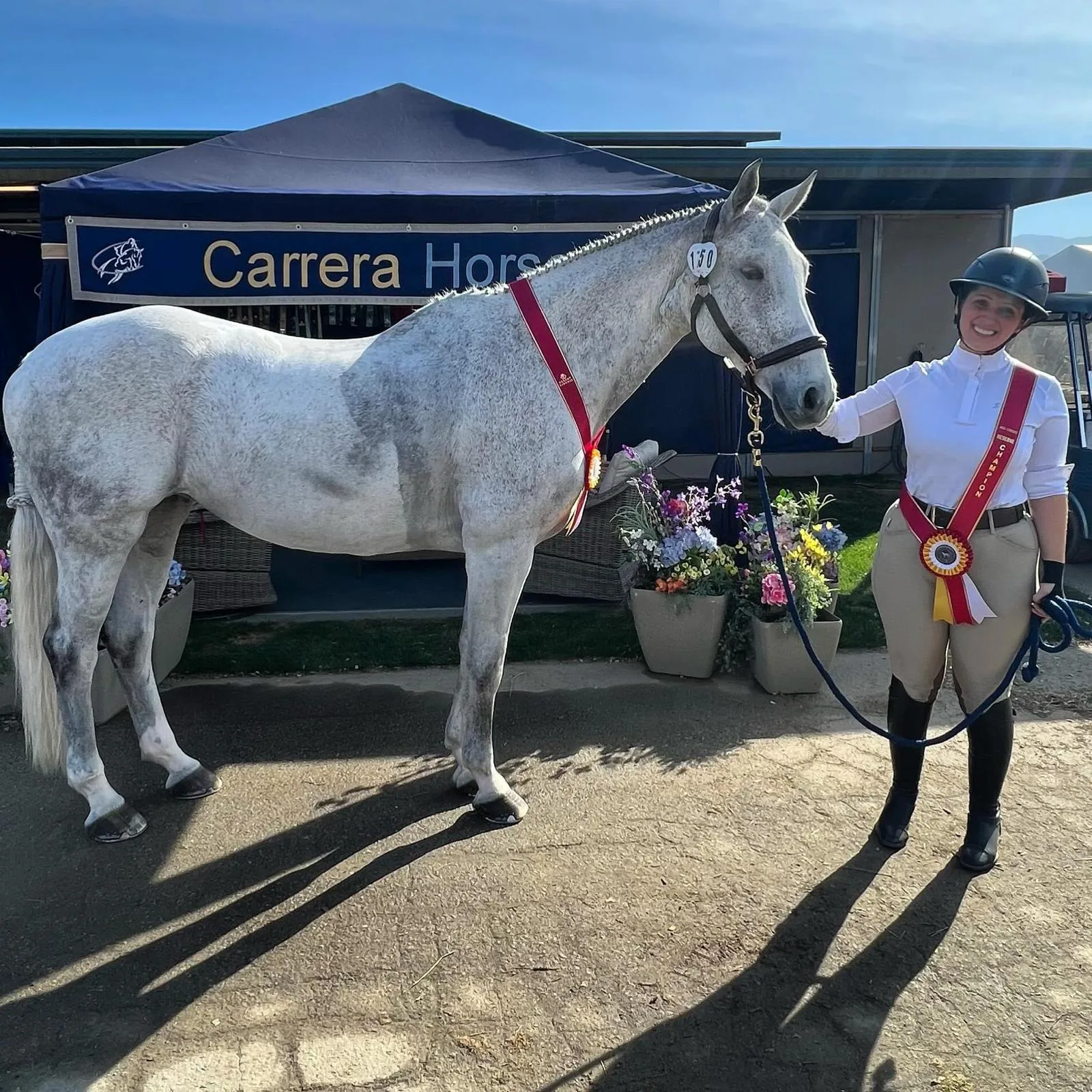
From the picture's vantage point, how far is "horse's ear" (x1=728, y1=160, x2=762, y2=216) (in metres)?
2.35

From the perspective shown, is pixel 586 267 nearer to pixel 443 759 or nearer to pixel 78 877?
pixel 443 759

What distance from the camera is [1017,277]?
2.29m

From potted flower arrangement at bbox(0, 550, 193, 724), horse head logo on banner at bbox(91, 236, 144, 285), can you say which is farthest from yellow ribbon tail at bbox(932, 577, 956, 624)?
horse head logo on banner at bbox(91, 236, 144, 285)

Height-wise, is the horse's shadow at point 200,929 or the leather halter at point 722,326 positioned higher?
the leather halter at point 722,326

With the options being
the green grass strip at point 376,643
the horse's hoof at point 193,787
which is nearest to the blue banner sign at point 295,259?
the green grass strip at point 376,643

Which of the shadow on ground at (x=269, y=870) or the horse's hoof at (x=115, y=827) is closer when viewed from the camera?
the shadow on ground at (x=269, y=870)

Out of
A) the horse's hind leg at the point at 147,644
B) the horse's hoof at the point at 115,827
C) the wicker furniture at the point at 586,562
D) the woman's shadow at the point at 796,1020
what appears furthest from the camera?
the wicker furniture at the point at 586,562

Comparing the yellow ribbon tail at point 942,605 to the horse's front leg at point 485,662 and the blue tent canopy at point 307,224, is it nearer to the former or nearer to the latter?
the horse's front leg at point 485,662

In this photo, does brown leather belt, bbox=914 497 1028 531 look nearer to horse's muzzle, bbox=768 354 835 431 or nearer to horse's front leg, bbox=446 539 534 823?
horse's muzzle, bbox=768 354 835 431

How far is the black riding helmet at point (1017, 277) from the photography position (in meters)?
2.29

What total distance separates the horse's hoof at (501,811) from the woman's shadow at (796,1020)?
96cm

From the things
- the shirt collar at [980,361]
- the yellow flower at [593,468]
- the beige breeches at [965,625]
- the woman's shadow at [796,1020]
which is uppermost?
the shirt collar at [980,361]

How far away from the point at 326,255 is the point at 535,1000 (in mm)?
3929

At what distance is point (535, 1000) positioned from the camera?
209 cm
